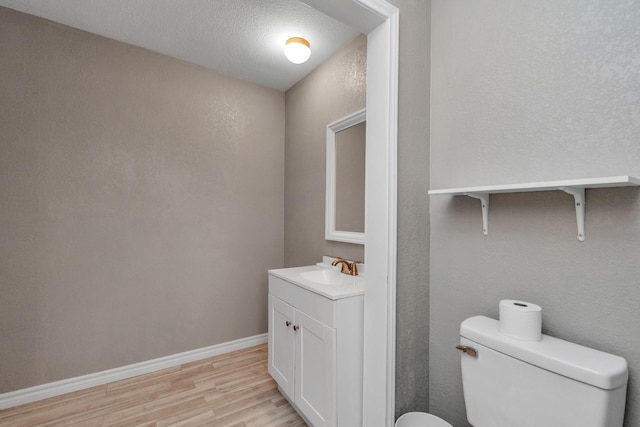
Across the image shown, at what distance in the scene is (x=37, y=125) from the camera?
182 centimetres

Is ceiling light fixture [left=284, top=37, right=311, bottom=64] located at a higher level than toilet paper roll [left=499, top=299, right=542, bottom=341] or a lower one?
higher

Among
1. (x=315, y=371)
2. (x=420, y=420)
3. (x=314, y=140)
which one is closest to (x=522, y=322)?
(x=420, y=420)

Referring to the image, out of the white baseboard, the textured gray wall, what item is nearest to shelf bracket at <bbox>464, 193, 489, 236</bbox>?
the textured gray wall

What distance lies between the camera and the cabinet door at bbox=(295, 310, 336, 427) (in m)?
1.31

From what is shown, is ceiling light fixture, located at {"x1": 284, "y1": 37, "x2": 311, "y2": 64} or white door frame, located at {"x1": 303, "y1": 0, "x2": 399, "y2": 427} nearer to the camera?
white door frame, located at {"x1": 303, "y1": 0, "x2": 399, "y2": 427}

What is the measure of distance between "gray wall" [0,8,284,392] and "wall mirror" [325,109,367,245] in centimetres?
85

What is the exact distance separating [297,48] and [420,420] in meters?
2.35

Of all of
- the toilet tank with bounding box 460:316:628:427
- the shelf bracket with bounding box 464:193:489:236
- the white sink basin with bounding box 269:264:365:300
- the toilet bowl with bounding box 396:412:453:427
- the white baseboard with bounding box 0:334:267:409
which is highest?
the shelf bracket with bounding box 464:193:489:236

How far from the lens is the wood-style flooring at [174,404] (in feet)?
5.31

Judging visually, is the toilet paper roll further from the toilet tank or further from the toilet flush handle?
the toilet flush handle

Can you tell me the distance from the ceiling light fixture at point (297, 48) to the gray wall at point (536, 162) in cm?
91

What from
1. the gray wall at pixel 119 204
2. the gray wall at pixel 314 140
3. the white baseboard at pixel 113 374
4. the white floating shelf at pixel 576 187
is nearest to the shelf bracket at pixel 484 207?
the white floating shelf at pixel 576 187

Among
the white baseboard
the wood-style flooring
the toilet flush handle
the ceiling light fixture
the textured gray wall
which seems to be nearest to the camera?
the toilet flush handle

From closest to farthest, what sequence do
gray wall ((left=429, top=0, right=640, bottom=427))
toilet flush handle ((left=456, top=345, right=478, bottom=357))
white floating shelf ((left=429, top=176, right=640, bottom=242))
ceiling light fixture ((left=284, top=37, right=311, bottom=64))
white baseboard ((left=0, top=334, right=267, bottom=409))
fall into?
white floating shelf ((left=429, top=176, right=640, bottom=242)) → gray wall ((left=429, top=0, right=640, bottom=427)) → toilet flush handle ((left=456, top=345, right=478, bottom=357)) → white baseboard ((left=0, top=334, right=267, bottom=409)) → ceiling light fixture ((left=284, top=37, right=311, bottom=64))
